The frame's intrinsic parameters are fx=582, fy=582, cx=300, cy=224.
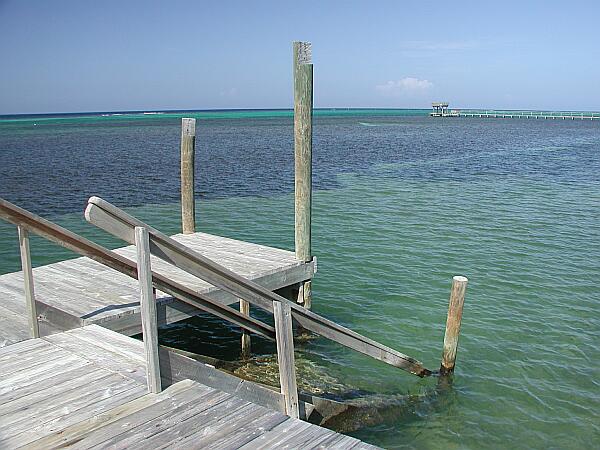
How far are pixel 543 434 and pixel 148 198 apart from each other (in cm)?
1731

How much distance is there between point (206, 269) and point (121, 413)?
118 centimetres

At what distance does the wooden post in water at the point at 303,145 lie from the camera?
822 cm

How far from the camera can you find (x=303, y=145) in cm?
862

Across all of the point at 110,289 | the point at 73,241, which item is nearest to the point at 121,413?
the point at 73,241

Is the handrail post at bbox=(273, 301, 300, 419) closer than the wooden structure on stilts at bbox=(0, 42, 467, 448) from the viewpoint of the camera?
No

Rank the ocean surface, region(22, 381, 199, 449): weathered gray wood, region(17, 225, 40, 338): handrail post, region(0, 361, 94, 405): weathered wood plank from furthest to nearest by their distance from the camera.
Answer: the ocean surface → region(17, 225, 40, 338): handrail post → region(0, 361, 94, 405): weathered wood plank → region(22, 381, 199, 449): weathered gray wood

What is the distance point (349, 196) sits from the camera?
22.3 m

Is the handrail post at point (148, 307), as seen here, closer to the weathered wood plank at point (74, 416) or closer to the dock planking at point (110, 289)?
the weathered wood plank at point (74, 416)

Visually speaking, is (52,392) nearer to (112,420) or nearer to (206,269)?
(112,420)

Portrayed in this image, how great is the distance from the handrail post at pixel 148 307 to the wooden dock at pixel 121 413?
0.52 ft

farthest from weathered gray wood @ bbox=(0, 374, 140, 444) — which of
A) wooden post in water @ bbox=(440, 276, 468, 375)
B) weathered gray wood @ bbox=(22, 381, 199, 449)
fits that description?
wooden post in water @ bbox=(440, 276, 468, 375)

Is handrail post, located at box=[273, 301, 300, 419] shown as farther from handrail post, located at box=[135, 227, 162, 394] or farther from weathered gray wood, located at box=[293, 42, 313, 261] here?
weathered gray wood, located at box=[293, 42, 313, 261]

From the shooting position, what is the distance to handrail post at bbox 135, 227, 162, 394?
3861 mm

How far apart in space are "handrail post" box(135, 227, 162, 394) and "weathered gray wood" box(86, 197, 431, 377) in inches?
3.5
